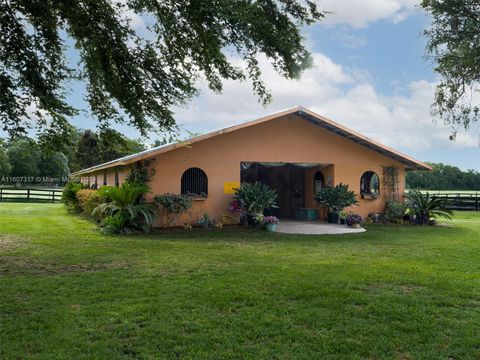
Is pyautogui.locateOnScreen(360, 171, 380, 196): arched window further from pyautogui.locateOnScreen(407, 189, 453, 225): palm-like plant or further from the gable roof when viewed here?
pyautogui.locateOnScreen(407, 189, 453, 225): palm-like plant

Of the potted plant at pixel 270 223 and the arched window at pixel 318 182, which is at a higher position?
the arched window at pixel 318 182

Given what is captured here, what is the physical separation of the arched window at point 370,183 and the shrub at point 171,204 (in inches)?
305

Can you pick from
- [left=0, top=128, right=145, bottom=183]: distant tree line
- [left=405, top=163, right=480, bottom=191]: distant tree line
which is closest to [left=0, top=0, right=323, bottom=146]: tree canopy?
[left=0, top=128, right=145, bottom=183]: distant tree line

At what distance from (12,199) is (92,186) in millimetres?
10650

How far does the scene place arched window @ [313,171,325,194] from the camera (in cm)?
1847

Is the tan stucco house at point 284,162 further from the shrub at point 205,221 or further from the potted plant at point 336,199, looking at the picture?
the potted plant at point 336,199

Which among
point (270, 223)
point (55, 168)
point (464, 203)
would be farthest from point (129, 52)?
point (55, 168)

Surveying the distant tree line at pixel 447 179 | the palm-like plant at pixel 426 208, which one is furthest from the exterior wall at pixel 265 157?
the distant tree line at pixel 447 179

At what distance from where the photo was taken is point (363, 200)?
18.0m

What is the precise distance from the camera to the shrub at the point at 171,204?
1434 centimetres

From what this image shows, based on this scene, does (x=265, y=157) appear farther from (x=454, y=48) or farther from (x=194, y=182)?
(x=454, y=48)

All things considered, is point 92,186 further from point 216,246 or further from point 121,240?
point 216,246

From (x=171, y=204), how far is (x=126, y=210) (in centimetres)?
156

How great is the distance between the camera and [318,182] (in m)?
18.8
